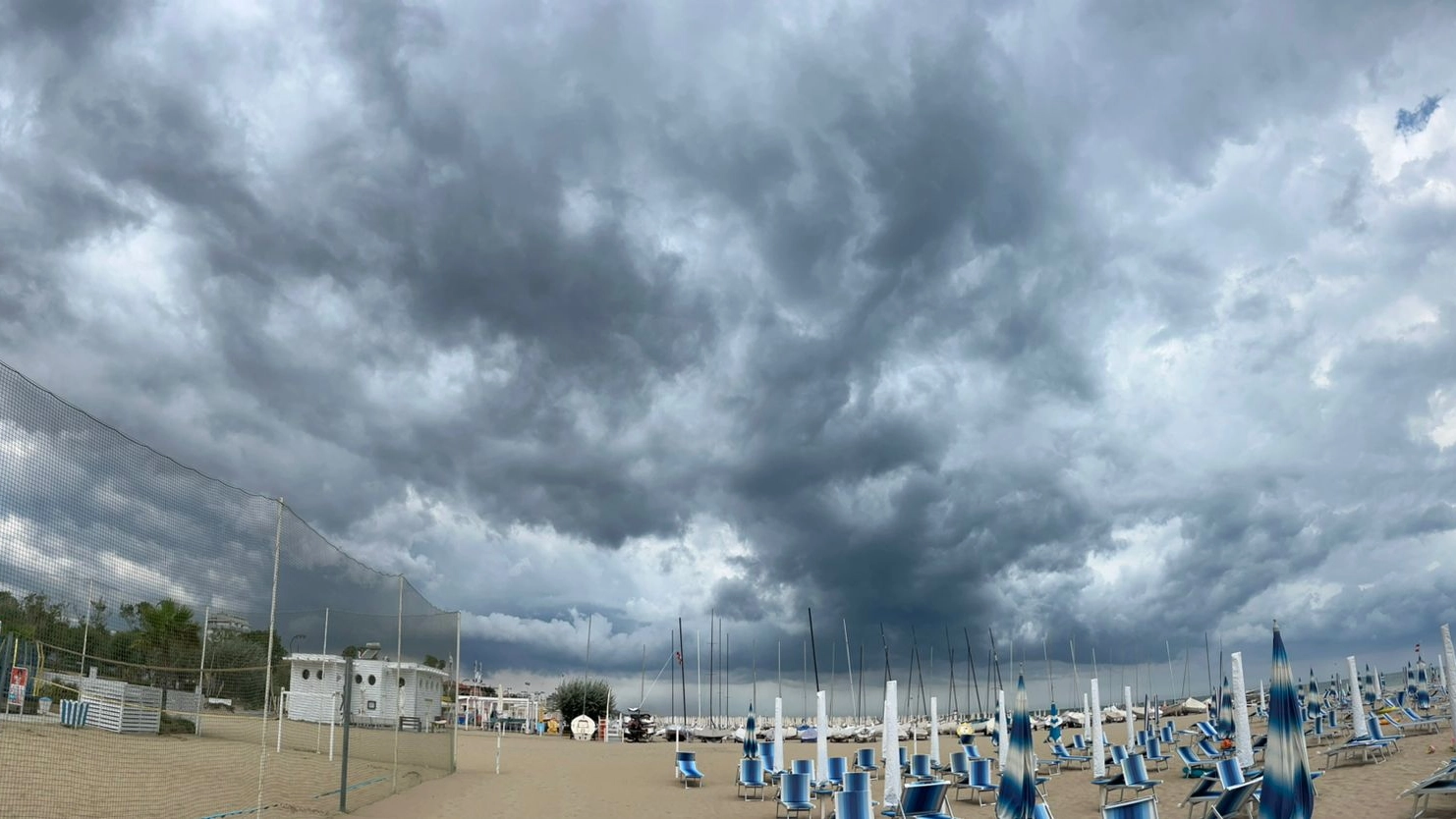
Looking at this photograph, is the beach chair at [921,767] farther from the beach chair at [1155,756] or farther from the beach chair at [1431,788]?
the beach chair at [1431,788]

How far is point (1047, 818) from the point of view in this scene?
11.7 meters

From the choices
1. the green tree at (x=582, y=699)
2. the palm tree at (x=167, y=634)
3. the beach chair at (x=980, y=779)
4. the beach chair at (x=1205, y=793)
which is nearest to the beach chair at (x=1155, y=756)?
the beach chair at (x=980, y=779)

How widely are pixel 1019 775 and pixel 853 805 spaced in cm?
347

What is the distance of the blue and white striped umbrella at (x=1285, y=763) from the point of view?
7.99 meters

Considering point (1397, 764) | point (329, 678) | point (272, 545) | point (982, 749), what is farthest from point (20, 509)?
point (982, 749)

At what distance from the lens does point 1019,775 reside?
1024 centimetres

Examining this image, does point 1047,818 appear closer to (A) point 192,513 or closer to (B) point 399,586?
(A) point 192,513

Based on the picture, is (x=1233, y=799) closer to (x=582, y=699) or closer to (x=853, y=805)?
(x=853, y=805)

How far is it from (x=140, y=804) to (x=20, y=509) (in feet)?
15.4

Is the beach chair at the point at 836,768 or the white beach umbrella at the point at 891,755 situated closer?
the white beach umbrella at the point at 891,755

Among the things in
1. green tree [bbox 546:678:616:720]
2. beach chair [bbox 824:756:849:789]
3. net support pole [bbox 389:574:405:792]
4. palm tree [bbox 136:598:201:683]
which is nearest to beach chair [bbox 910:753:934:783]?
beach chair [bbox 824:756:849:789]

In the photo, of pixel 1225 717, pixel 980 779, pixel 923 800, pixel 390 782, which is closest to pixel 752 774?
pixel 980 779

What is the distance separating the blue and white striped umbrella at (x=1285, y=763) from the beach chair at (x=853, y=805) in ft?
19.2

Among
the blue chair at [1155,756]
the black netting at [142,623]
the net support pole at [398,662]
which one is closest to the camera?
the black netting at [142,623]
